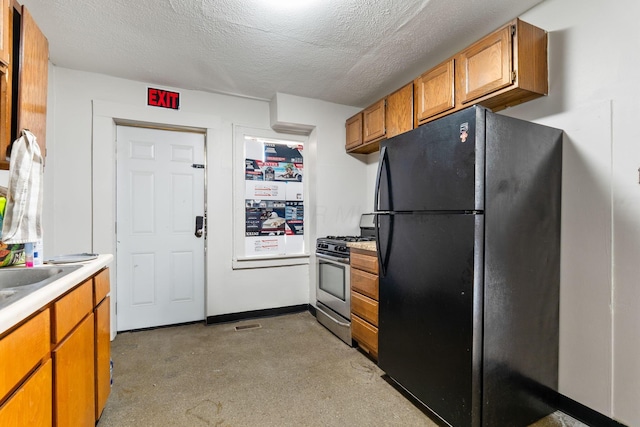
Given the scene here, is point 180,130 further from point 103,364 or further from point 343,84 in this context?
point 103,364

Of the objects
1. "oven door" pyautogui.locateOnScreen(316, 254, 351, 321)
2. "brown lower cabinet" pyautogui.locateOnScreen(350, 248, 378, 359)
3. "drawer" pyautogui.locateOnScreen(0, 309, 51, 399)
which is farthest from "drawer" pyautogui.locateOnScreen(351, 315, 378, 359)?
"drawer" pyautogui.locateOnScreen(0, 309, 51, 399)

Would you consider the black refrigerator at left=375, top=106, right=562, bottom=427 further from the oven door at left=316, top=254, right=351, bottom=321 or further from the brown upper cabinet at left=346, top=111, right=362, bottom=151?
the brown upper cabinet at left=346, top=111, right=362, bottom=151

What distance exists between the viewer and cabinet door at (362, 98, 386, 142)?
296 centimetres

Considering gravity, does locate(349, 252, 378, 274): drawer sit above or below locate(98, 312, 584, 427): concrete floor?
above

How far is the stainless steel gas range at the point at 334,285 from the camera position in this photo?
9.18ft

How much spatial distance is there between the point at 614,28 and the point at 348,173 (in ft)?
7.98

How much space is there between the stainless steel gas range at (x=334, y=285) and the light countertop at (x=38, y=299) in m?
1.95

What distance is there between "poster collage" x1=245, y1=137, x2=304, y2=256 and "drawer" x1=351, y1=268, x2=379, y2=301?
1.18 metres

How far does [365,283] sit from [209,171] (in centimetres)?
199

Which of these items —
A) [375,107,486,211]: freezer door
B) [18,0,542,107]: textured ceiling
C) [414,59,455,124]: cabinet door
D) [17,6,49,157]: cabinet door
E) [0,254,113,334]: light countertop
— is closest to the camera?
[0,254,113,334]: light countertop

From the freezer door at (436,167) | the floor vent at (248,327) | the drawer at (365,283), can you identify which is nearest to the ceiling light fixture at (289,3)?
the freezer door at (436,167)

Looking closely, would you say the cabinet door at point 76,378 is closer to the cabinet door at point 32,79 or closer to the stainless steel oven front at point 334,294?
the cabinet door at point 32,79

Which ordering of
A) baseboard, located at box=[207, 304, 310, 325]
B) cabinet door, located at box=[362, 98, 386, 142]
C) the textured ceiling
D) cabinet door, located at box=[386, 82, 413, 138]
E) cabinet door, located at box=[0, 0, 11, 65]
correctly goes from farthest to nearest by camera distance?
baseboard, located at box=[207, 304, 310, 325], cabinet door, located at box=[362, 98, 386, 142], cabinet door, located at box=[386, 82, 413, 138], the textured ceiling, cabinet door, located at box=[0, 0, 11, 65]

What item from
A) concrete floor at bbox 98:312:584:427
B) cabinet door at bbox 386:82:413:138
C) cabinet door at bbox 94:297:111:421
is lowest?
concrete floor at bbox 98:312:584:427
